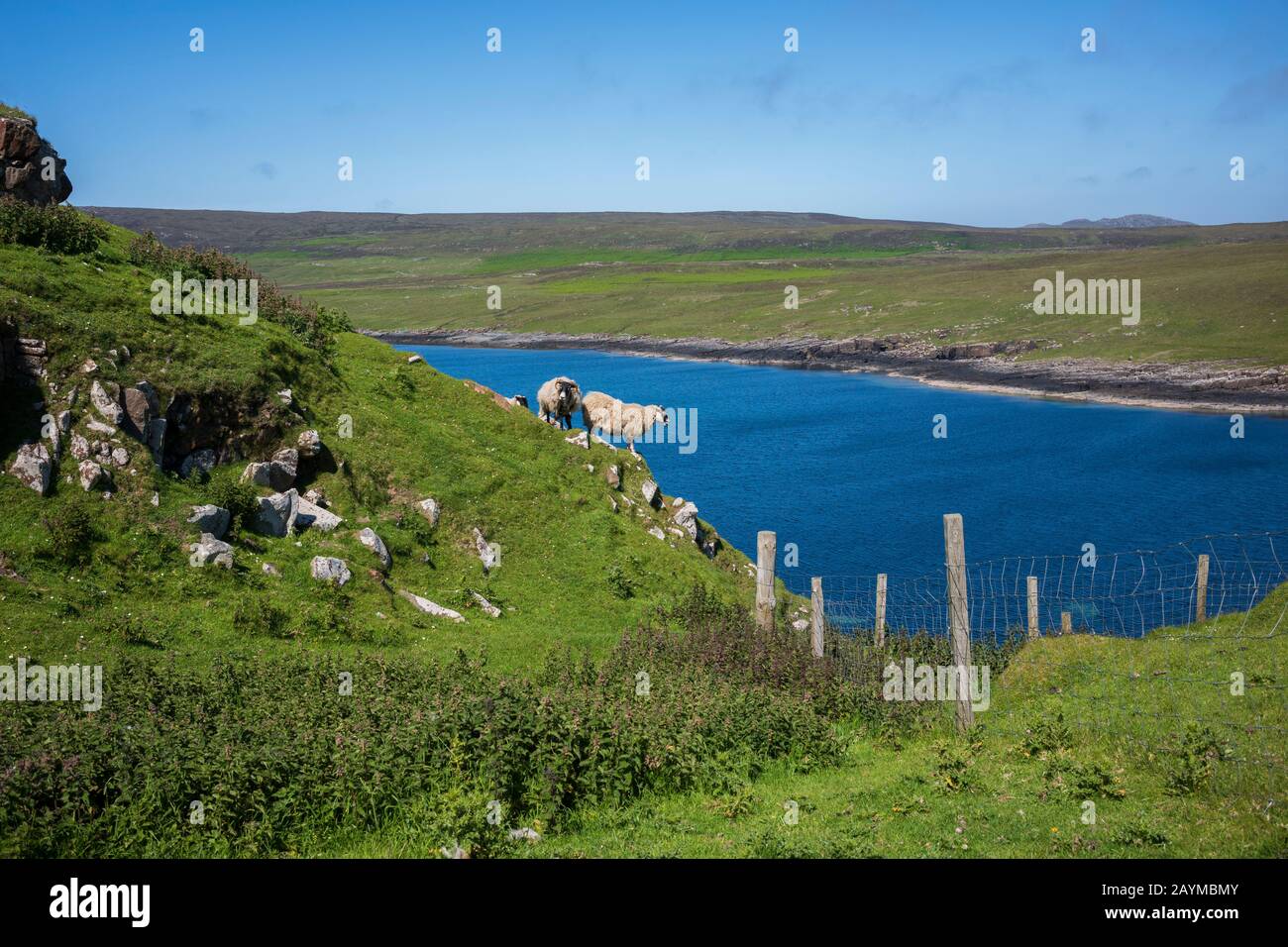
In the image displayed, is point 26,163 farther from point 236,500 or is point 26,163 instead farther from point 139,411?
point 236,500

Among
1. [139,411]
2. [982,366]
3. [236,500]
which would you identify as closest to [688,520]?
[236,500]

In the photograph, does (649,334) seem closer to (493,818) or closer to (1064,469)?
(1064,469)

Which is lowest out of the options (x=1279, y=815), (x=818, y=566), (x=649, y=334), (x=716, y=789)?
(x=818, y=566)

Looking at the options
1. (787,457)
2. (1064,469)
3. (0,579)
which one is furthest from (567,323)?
(0,579)

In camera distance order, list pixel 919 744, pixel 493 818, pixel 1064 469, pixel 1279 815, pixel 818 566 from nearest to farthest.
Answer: pixel 1279 815
pixel 493 818
pixel 919 744
pixel 818 566
pixel 1064 469

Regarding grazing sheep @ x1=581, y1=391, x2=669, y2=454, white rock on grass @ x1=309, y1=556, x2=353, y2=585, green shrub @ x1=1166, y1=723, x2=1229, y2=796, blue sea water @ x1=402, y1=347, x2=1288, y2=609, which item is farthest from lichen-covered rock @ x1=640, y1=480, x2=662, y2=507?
green shrub @ x1=1166, y1=723, x2=1229, y2=796
